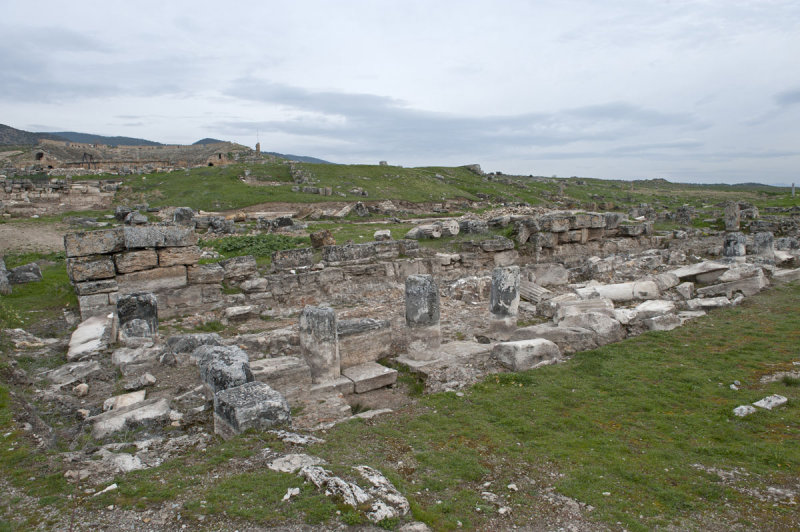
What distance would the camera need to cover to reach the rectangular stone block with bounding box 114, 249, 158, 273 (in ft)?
36.5

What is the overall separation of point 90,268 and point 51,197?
21860mm

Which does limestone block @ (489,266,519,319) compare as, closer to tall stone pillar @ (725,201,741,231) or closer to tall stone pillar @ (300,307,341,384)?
tall stone pillar @ (300,307,341,384)

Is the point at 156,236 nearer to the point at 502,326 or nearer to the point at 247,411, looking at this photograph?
the point at 247,411

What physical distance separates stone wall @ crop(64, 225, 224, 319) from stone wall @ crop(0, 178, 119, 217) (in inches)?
717

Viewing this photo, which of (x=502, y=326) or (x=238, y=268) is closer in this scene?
(x=502, y=326)

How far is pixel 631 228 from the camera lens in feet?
66.3

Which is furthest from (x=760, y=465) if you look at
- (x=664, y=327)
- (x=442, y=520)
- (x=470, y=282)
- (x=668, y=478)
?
(x=470, y=282)

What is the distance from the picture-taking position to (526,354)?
8.56 meters

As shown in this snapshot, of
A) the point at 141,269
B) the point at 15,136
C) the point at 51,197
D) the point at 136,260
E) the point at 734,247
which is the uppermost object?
the point at 15,136

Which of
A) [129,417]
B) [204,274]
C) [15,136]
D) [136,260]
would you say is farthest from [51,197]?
[15,136]

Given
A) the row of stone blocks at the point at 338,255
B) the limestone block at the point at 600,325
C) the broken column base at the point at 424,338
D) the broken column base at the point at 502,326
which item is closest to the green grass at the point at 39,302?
the row of stone blocks at the point at 338,255

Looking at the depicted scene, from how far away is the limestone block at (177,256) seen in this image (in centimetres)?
1166

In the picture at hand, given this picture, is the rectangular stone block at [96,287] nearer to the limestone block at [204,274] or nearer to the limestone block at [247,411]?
the limestone block at [204,274]

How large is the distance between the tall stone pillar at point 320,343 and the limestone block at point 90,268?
5.83 m
